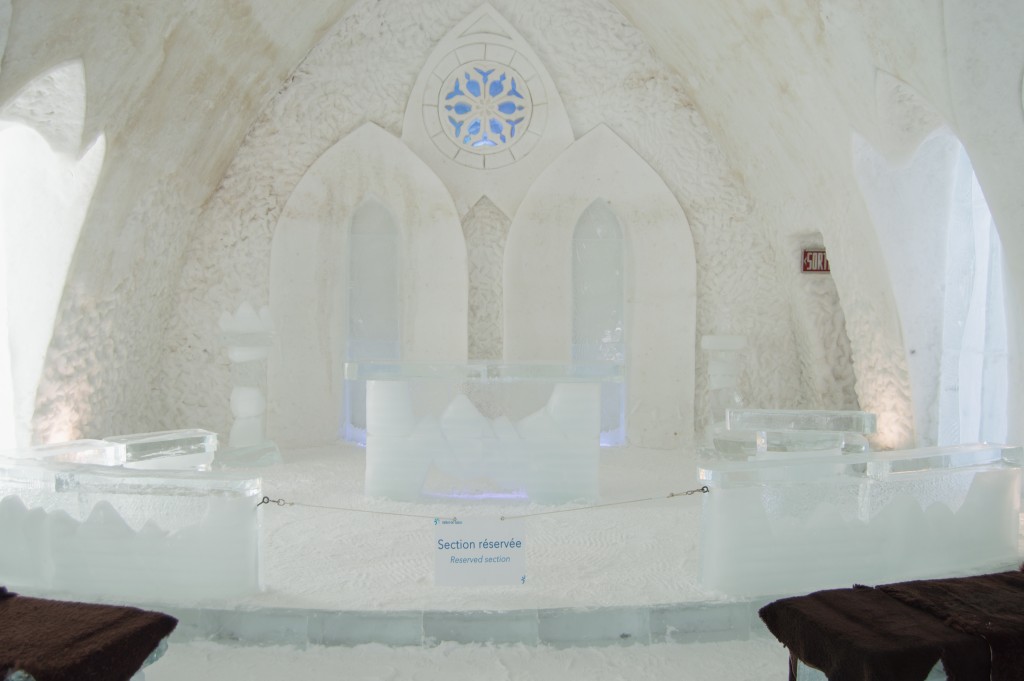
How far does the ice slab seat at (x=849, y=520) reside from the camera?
12.4 feet

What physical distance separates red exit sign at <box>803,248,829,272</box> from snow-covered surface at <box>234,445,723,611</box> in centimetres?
232

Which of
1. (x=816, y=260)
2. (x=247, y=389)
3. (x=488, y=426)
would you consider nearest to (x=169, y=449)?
(x=247, y=389)

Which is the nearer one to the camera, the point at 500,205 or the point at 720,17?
the point at 720,17

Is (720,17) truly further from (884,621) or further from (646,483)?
(884,621)

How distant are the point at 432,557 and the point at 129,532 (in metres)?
1.48

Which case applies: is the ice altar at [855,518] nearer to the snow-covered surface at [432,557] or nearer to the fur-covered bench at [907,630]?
the snow-covered surface at [432,557]

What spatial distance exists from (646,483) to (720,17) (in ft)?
11.7

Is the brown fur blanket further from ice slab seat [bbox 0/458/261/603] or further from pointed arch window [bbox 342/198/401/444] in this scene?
pointed arch window [bbox 342/198/401/444]

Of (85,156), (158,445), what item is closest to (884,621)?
(158,445)

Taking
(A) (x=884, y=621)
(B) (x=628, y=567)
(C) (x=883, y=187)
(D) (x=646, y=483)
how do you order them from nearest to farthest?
(A) (x=884, y=621), (B) (x=628, y=567), (C) (x=883, y=187), (D) (x=646, y=483)

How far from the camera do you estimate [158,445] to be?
5.43 meters

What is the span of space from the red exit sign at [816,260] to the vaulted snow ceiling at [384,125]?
8.3 inches

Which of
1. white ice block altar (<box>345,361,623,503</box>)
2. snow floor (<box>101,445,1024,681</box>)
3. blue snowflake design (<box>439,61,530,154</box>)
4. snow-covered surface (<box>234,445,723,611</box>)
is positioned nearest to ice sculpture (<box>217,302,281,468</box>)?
snow-covered surface (<box>234,445,723,611</box>)

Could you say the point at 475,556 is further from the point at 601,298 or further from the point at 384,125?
the point at 384,125
